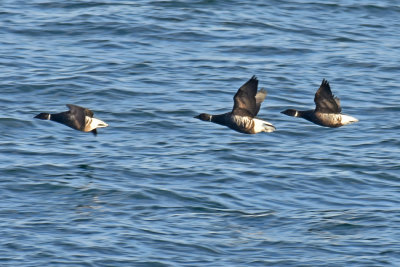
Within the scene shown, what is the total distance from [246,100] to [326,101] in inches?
64.4

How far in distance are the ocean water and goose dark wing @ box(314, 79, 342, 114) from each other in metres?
2.20

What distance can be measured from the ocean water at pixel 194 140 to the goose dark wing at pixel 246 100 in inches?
87.3

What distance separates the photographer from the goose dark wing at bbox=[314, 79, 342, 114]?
2047 centimetres

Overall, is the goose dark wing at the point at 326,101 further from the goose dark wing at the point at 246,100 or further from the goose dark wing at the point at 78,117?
the goose dark wing at the point at 78,117

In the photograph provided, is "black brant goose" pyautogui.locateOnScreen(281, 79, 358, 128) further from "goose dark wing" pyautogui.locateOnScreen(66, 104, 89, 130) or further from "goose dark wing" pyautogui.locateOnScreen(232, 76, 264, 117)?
"goose dark wing" pyautogui.locateOnScreen(66, 104, 89, 130)

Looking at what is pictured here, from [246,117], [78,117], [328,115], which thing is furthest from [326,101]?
[78,117]

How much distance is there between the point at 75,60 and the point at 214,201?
920 cm

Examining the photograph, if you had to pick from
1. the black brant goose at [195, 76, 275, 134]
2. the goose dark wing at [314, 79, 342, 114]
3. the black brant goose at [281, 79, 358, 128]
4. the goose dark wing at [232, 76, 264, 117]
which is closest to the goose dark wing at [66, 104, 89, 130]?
the black brant goose at [195, 76, 275, 134]

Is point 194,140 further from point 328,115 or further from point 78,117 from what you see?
point 328,115

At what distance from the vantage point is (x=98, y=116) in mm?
26281

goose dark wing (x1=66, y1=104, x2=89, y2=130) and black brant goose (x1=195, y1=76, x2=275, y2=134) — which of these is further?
goose dark wing (x1=66, y1=104, x2=89, y2=130)

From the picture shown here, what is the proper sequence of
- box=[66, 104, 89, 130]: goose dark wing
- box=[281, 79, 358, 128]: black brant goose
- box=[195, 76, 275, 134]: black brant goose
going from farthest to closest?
box=[66, 104, 89, 130]: goose dark wing
box=[281, 79, 358, 128]: black brant goose
box=[195, 76, 275, 134]: black brant goose

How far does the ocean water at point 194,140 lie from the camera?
2023 centimetres

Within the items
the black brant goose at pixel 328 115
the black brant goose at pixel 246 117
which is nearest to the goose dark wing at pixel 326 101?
the black brant goose at pixel 328 115
